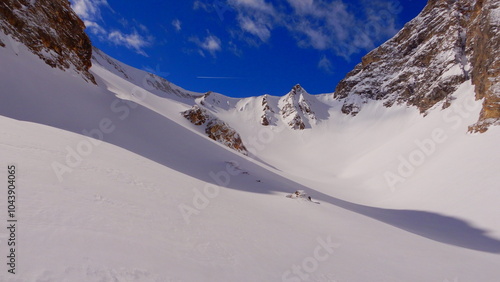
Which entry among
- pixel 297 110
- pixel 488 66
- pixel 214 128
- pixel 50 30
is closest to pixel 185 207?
pixel 50 30

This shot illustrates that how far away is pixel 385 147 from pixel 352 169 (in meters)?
7.74

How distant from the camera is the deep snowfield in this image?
4000mm

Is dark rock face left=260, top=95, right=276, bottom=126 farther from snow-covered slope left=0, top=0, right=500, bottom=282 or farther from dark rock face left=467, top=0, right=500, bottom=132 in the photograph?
dark rock face left=467, top=0, right=500, bottom=132

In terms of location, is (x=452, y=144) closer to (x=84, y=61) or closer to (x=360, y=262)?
(x=360, y=262)

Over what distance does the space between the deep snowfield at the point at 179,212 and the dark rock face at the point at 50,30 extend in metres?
2.15

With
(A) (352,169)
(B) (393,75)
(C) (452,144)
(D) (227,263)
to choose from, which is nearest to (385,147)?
(A) (352,169)

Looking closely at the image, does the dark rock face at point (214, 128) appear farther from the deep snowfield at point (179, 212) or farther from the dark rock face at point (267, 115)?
the dark rock face at point (267, 115)

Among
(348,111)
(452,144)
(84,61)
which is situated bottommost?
(84,61)

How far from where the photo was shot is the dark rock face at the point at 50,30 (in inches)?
765

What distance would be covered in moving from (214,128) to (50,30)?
22267mm

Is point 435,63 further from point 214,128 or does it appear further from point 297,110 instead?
point 214,128

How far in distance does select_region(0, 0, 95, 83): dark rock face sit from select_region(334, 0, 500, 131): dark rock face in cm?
4437

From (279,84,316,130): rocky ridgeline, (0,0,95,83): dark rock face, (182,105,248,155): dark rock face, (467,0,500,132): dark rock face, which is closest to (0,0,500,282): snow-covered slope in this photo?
(0,0,95,83): dark rock face

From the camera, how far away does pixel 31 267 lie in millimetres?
2912
